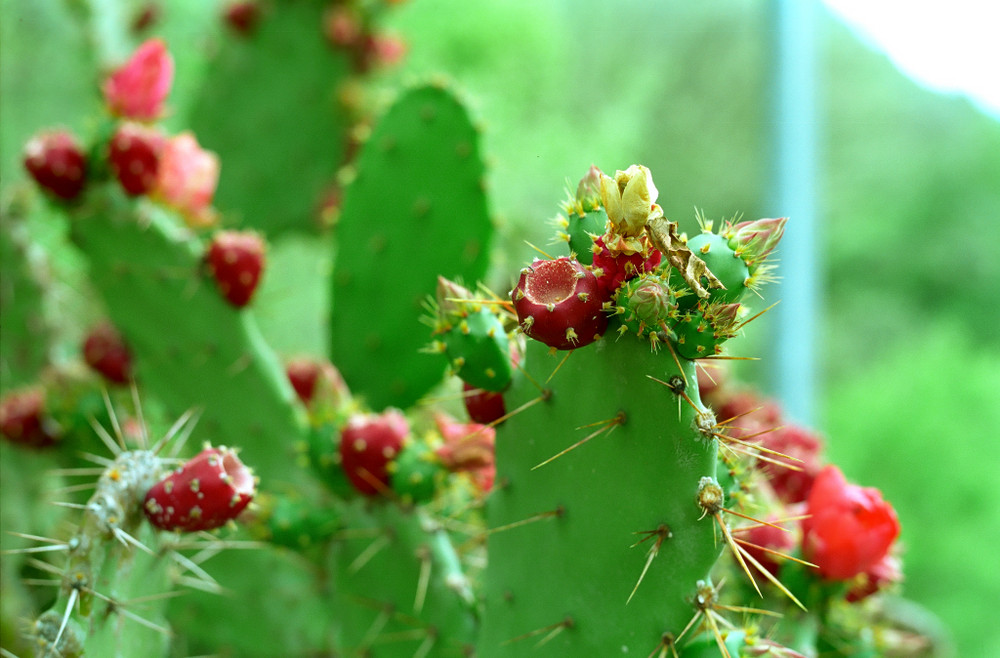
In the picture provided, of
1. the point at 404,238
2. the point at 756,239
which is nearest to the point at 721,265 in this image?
the point at 756,239

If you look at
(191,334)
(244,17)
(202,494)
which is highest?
(244,17)

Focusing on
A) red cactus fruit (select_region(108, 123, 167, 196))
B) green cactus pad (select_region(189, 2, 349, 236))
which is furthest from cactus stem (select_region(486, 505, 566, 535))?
green cactus pad (select_region(189, 2, 349, 236))

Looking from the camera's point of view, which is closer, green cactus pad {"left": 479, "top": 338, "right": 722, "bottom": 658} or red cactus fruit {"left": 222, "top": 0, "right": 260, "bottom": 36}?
green cactus pad {"left": 479, "top": 338, "right": 722, "bottom": 658}

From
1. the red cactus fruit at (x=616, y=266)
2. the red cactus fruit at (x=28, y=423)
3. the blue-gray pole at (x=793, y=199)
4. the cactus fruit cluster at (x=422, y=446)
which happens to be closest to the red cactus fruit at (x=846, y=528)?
the cactus fruit cluster at (x=422, y=446)

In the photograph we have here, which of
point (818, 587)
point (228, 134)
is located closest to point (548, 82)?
point (228, 134)

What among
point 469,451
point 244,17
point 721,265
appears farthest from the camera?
point 244,17

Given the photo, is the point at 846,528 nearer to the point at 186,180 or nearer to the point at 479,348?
the point at 479,348

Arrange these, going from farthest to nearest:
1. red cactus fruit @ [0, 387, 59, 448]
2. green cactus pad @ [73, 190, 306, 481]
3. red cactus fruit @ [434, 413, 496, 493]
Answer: red cactus fruit @ [0, 387, 59, 448]
green cactus pad @ [73, 190, 306, 481]
red cactus fruit @ [434, 413, 496, 493]

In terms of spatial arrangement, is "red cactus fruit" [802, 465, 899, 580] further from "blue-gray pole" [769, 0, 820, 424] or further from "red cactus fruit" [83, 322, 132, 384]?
"blue-gray pole" [769, 0, 820, 424]
